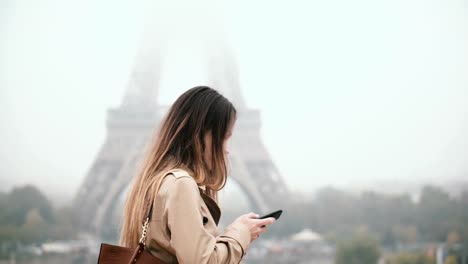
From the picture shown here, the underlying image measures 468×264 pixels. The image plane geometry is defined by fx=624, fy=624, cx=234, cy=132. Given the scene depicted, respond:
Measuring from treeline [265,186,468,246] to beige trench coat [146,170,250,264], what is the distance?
4.88 metres

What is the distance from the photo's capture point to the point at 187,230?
783mm

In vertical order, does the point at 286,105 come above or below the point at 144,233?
below

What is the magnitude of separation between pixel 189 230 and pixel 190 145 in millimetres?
144

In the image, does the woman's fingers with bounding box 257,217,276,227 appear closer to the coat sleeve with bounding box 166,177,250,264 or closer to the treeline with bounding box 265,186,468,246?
the coat sleeve with bounding box 166,177,250,264

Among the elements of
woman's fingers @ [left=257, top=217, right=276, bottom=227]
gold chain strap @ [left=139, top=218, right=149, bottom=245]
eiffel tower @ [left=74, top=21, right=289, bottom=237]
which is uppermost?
gold chain strap @ [left=139, top=218, right=149, bottom=245]

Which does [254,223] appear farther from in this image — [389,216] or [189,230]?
[389,216]

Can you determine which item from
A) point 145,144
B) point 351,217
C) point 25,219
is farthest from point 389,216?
point 25,219

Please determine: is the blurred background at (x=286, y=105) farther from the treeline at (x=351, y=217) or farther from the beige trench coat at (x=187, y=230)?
the beige trench coat at (x=187, y=230)

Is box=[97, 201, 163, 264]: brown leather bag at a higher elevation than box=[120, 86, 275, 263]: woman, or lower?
lower

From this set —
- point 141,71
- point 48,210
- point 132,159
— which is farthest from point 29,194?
point 141,71

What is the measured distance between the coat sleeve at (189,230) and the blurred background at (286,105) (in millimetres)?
4800

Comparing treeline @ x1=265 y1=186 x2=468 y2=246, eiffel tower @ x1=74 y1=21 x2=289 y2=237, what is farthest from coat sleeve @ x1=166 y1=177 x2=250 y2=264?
treeline @ x1=265 y1=186 x2=468 y2=246

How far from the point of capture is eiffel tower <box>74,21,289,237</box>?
5648 mm

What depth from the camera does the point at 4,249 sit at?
5566 mm
